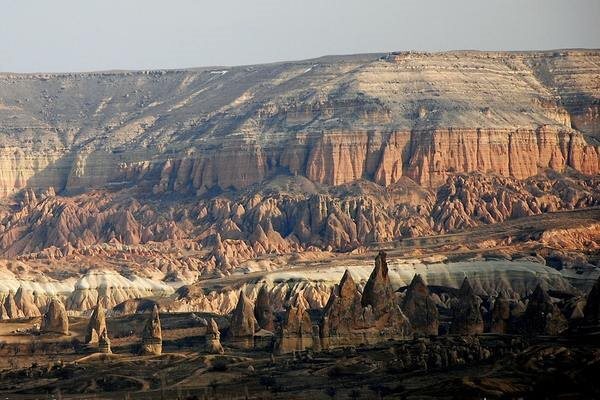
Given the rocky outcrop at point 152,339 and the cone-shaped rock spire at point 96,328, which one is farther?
the cone-shaped rock spire at point 96,328

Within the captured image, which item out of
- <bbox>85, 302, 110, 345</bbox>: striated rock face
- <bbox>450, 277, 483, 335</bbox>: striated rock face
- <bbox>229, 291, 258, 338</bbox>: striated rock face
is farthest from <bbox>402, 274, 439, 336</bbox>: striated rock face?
<bbox>85, 302, 110, 345</bbox>: striated rock face

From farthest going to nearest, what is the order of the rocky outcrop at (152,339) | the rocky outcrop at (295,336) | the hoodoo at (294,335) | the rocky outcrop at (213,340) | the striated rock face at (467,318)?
the rocky outcrop at (152,339) → the striated rock face at (467,318) → the rocky outcrop at (213,340) → the hoodoo at (294,335) → the rocky outcrop at (295,336)

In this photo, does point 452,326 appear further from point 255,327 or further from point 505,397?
point 505,397

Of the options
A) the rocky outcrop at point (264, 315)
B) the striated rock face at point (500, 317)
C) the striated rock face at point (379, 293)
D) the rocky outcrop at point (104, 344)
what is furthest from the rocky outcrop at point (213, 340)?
the striated rock face at point (500, 317)

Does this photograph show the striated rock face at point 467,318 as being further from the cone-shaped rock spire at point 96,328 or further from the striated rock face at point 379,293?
the cone-shaped rock spire at point 96,328

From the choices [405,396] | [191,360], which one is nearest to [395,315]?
[191,360]

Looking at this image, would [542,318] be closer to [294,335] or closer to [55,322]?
[294,335]
